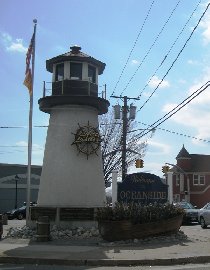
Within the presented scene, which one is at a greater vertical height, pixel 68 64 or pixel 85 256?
pixel 68 64

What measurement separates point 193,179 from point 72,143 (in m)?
53.9

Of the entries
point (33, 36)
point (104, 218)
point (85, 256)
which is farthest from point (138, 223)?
point (33, 36)

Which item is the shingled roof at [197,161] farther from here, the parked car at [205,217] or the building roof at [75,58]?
the building roof at [75,58]

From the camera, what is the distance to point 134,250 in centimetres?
1559

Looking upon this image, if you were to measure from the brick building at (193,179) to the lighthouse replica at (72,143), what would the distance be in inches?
1936

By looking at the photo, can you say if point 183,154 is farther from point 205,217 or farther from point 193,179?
point 205,217

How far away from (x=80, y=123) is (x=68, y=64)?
2.77 metres

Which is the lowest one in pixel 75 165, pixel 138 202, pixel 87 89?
pixel 138 202

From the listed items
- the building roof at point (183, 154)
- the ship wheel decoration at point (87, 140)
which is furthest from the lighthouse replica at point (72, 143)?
the building roof at point (183, 154)

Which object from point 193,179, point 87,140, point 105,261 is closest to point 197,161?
point 193,179

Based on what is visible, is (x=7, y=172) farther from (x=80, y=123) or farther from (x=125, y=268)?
(x=125, y=268)

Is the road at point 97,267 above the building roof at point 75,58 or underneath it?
underneath

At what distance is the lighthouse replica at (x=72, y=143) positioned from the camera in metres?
22.1

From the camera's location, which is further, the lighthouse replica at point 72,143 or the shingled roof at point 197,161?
the shingled roof at point 197,161
